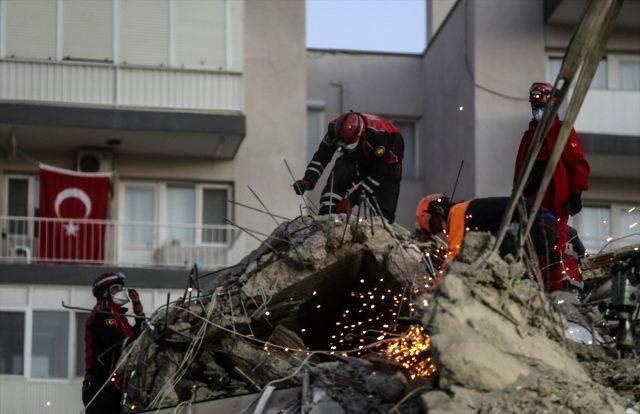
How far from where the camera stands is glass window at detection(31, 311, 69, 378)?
22156 mm

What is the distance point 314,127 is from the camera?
27.5 meters

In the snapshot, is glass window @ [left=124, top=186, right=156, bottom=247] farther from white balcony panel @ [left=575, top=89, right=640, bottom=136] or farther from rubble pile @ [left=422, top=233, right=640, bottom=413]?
rubble pile @ [left=422, top=233, right=640, bottom=413]

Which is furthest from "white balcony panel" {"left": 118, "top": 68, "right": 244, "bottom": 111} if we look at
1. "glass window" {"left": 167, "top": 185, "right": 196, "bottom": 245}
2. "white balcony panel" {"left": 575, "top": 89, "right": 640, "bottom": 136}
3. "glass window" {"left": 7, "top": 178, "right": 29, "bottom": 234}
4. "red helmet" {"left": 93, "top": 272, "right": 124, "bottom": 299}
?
"red helmet" {"left": 93, "top": 272, "right": 124, "bottom": 299}

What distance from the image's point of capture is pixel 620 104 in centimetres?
2520

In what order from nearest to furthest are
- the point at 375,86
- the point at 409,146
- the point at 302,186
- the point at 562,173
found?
1. the point at 562,173
2. the point at 302,186
3. the point at 375,86
4. the point at 409,146

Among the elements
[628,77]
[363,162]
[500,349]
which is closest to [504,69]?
[628,77]

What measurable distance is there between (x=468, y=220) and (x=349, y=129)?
7.20 ft

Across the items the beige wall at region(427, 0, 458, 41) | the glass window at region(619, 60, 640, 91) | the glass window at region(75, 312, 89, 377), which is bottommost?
the glass window at region(75, 312, 89, 377)

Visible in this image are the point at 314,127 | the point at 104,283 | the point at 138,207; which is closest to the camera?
the point at 104,283

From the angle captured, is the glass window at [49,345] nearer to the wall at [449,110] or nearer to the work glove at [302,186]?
the wall at [449,110]

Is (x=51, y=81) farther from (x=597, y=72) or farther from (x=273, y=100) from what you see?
(x=597, y=72)

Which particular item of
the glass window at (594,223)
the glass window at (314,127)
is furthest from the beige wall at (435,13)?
the glass window at (594,223)

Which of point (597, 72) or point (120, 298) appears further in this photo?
point (597, 72)

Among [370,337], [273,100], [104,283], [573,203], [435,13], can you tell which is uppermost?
[435,13]
